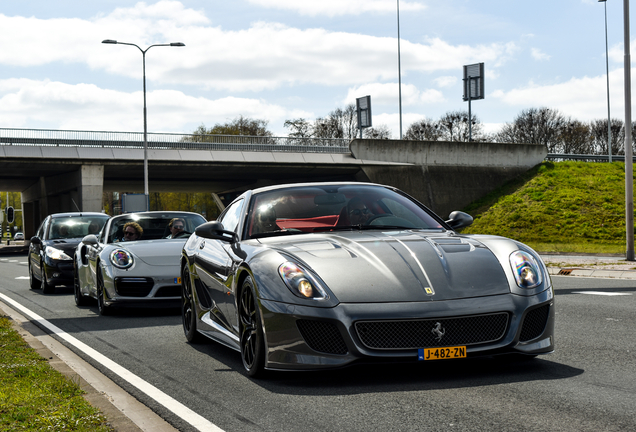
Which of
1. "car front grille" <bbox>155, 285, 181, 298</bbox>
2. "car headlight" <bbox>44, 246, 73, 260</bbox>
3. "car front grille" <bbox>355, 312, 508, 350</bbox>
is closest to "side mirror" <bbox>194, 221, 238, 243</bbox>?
"car front grille" <bbox>355, 312, 508, 350</bbox>

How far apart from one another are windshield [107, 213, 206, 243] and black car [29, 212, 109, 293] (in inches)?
148

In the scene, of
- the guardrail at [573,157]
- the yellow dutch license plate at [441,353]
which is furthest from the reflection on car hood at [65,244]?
the guardrail at [573,157]

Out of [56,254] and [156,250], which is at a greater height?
[156,250]

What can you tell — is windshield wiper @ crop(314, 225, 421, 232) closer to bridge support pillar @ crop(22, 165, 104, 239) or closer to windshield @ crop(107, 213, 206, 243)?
windshield @ crop(107, 213, 206, 243)

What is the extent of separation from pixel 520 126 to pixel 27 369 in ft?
283

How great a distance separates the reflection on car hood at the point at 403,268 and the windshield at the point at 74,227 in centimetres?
1155

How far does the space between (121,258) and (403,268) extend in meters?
6.27

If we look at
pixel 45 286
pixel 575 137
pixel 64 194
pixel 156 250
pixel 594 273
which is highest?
pixel 575 137

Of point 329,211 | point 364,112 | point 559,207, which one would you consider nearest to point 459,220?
point 329,211

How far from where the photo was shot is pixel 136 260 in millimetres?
10500

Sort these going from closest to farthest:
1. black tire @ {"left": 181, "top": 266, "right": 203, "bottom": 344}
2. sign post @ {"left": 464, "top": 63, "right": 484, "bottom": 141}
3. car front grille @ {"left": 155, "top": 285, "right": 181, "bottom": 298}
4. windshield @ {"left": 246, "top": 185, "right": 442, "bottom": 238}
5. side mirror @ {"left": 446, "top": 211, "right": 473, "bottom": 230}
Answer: windshield @ {"left": 246, "top": 185, "right": 442, "bottom": 238} → side mirror @ {"left": 446, "top": 211, "right": 473, "bottom": 230} → black tire @ {"left": 181, "top": 266, "right": 203, "bottom": 344} → car front grille @ {"left": 155, "top": 285, "right": 181, "bottom": 298} → sign post @ {"left": 464, "top": 63, "right": 484, "bottom": 141}

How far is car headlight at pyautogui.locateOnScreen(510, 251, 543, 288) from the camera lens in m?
5.26

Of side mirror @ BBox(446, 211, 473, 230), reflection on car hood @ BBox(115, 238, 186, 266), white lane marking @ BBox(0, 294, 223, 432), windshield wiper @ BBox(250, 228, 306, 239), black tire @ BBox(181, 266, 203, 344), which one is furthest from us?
→ reflection on car hood @ BBox(115, 238, 186, 266)

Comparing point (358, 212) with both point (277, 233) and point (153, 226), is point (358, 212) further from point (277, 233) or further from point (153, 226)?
point (153, 226)
